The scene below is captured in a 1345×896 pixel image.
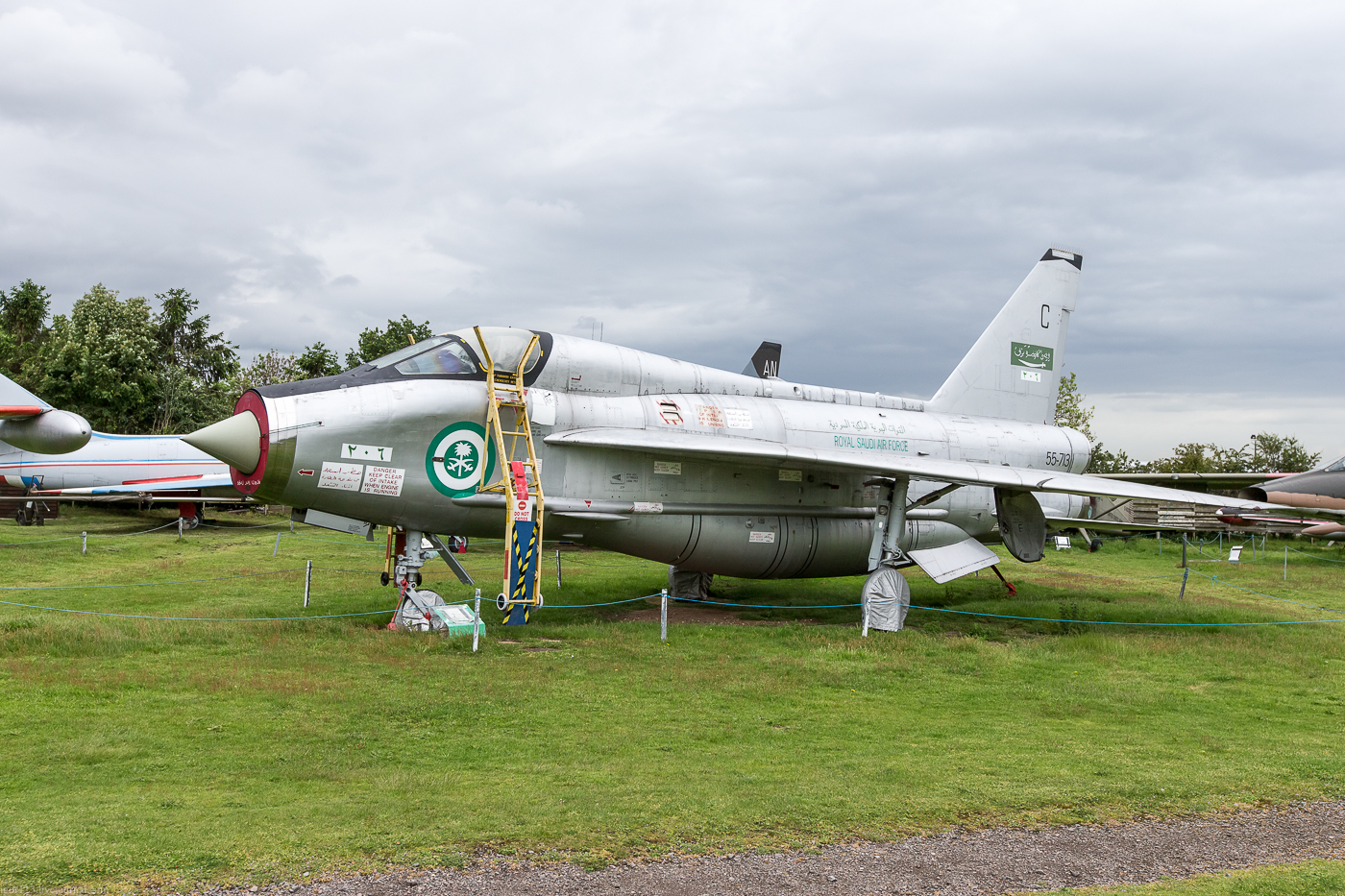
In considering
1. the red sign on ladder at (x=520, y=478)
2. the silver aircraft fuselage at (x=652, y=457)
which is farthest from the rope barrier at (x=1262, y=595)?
the red sign on ladder at (x=520, y=478)

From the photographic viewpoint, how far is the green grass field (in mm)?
5016

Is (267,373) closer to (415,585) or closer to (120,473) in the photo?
(120,473)

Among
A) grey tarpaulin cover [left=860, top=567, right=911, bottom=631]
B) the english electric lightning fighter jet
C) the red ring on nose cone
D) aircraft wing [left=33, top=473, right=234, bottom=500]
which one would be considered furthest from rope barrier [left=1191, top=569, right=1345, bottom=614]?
aircraft wing [left=33, top=473, right=234, bottom=500]

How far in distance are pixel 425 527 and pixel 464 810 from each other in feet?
20.8

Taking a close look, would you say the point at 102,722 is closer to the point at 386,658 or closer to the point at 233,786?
the point at 233,786

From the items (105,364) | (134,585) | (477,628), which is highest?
(105,364)

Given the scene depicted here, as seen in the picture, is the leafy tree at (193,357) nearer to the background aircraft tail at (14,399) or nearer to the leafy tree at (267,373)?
the leafy tree at (267,373)

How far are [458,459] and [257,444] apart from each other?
2.21 meters

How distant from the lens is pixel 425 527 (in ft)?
37.2

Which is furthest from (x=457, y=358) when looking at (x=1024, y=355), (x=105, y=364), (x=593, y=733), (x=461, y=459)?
(x=105, y=364)

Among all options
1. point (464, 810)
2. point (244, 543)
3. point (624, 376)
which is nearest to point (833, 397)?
point (624, 376)

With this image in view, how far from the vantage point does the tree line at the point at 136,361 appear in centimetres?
3856

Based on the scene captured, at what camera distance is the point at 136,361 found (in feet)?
134

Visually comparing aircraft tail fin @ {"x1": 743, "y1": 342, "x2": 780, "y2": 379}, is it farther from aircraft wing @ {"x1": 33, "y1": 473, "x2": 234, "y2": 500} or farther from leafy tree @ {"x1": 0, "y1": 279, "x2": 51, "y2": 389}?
leafy tree @ {"x1": 0, "y1": 279, "x2": 51, "y2": 389}
